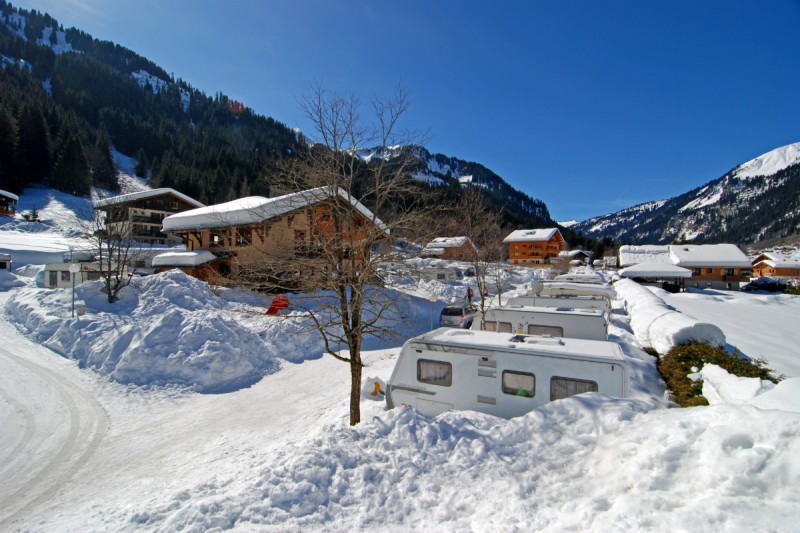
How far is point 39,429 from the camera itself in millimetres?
8906

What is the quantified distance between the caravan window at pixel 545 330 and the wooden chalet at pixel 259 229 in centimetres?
654

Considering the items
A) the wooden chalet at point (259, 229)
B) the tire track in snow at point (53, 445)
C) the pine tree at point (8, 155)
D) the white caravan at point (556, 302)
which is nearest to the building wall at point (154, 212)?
the pine tree at point (8, 155)

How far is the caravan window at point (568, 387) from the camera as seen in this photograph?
6395 millimetres

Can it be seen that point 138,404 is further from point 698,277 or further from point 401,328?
point 698,277

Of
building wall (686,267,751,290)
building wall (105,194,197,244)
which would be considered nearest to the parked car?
building wall (105,194,197,244)

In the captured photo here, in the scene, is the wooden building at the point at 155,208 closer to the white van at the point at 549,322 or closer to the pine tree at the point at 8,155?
the pine tree at the point at 8,155

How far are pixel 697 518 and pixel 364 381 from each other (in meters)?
8.79

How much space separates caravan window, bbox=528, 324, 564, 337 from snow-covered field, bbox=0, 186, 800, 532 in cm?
252

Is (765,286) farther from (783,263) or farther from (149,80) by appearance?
(149,80)

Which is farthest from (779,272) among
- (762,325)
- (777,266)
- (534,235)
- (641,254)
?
(762,325)

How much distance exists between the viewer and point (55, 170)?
2511 inches

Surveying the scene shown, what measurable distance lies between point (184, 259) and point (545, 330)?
24894mm

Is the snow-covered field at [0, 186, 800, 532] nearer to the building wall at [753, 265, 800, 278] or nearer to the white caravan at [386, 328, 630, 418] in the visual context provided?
the white caravan at [386, 328, 630, 418]

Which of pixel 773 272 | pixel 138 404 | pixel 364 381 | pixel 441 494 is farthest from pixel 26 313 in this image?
pixel 773 272
